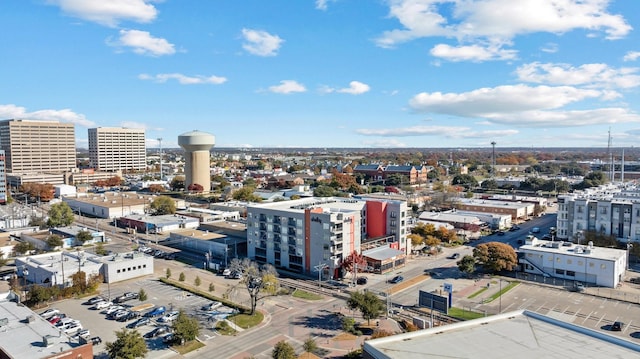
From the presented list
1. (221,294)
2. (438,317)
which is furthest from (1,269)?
(438,317)

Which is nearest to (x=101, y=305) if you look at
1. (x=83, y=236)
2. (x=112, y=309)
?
(x=112, y=309)

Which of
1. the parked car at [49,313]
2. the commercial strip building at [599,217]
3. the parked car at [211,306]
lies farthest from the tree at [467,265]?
the parked car at [49,313]

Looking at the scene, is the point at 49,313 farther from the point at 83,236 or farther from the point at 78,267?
the point at 83,236

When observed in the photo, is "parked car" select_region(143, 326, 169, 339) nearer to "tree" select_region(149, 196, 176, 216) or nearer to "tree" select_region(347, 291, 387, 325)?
"tree" select_region(347, 291, 387, 325)

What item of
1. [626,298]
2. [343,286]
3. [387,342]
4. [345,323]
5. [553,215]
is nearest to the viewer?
[387,342]

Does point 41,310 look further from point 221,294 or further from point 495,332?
point 495,332

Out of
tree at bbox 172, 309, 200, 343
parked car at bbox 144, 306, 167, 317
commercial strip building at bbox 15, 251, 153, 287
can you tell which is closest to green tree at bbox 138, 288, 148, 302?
parked car at bbox 144, 306, 167, 317

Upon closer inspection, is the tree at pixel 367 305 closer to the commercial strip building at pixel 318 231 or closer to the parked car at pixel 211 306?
the parked car at pixel 211 306
